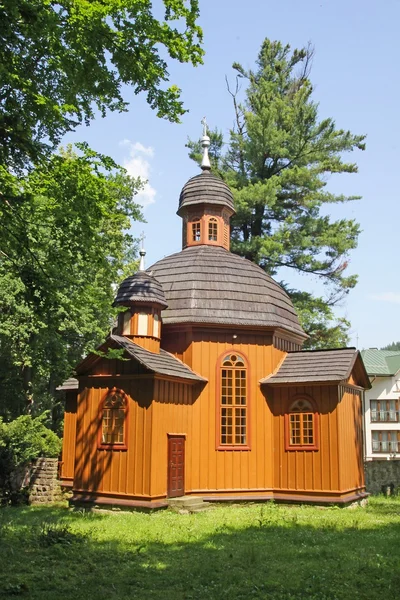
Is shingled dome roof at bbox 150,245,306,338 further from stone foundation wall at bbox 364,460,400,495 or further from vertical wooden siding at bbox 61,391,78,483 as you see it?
stone foundation wall at bbox 364,460,400,495

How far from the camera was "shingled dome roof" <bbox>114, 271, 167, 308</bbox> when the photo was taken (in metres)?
16.4

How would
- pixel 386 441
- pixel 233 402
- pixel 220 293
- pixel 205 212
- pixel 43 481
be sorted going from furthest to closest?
pixel 386 441 < pixel 205 212 < pixel 43 481 < pixel 220 293 < pixel 233 402

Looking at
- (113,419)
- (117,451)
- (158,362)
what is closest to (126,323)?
(158,362)

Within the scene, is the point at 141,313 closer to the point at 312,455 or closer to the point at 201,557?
Answer: the point at 312,455

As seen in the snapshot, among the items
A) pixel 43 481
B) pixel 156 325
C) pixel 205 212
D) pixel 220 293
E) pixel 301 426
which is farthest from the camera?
pixel 205 212

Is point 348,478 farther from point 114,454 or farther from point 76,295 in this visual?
point 76,295

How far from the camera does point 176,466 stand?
50.7ft

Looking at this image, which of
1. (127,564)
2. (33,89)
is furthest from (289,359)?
(33,89)

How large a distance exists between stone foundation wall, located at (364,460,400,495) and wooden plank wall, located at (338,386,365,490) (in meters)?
3.61

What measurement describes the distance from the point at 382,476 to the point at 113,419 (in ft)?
36.2

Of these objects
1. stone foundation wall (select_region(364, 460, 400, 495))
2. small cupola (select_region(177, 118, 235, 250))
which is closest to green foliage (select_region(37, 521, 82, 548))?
small cupola (select_region(177, 118, 235, 250))

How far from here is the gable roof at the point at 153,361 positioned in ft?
48.6

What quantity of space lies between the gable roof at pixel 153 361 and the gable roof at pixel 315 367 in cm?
233

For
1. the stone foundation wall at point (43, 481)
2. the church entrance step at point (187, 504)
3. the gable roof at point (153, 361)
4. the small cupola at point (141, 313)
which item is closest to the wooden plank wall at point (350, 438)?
the church entrance step at point (187, 504)
